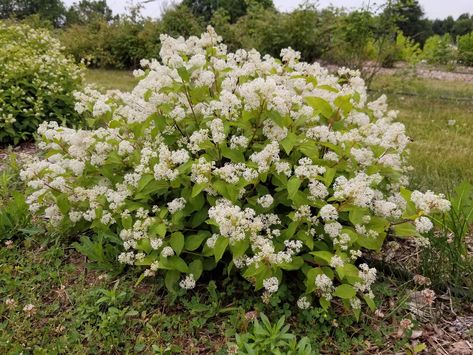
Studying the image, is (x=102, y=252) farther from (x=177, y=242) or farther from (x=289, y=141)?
(x=289, y=141)

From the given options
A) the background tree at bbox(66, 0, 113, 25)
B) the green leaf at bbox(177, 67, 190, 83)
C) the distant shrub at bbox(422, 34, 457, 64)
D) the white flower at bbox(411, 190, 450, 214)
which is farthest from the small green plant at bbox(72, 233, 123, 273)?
the background tree at bbox(66, 0, 113, 25)

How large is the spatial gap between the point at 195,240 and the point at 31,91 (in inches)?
141

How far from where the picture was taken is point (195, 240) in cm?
244

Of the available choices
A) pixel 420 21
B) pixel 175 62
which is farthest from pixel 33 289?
pixel 420 21

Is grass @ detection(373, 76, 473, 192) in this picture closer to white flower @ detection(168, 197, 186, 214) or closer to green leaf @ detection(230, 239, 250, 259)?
green leaf @ detection(230, 239, 250, 259)

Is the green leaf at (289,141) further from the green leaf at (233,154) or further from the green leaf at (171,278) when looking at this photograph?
the green leaf at (171,278)

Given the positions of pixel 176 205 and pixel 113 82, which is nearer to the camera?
pixel 176 205

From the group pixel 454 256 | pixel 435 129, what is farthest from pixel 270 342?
pixel 435 129

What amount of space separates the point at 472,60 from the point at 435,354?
477 inches

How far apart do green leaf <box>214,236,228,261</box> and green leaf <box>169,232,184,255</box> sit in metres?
0.23

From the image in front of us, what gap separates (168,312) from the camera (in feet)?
8.50

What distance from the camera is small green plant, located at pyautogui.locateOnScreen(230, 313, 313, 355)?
2074 millimetres

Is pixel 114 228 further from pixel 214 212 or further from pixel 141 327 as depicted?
pixel 214 212

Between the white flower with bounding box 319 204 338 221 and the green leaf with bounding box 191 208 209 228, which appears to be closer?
the white flower with bounding box 319 204 338 221
